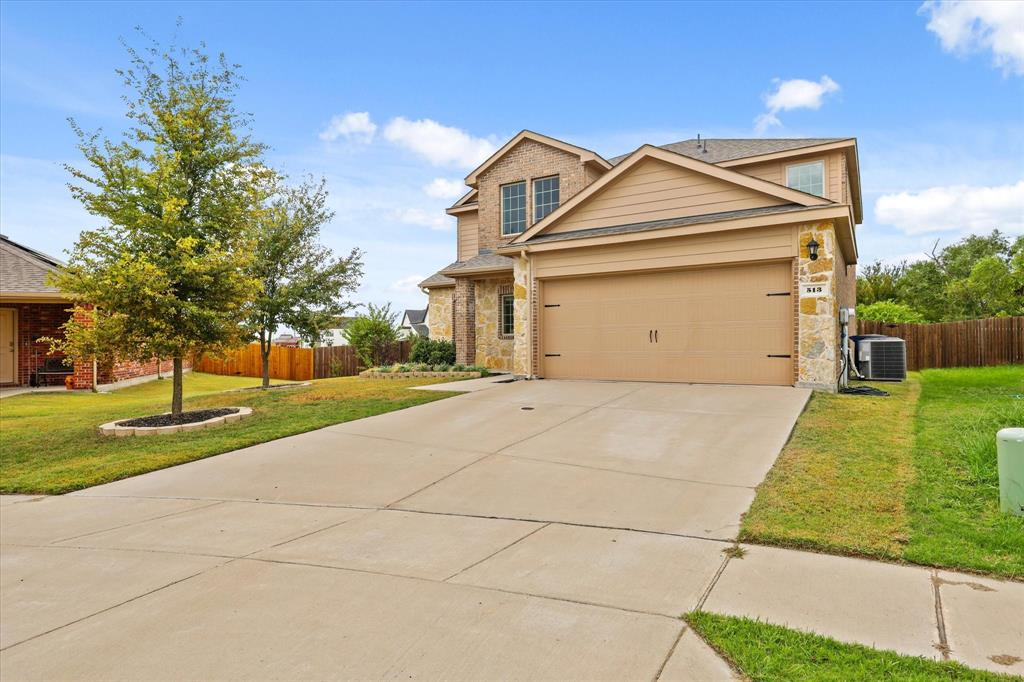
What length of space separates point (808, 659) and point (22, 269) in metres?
23.5

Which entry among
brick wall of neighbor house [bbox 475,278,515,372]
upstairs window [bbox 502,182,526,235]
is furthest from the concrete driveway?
upstairs window [bbox 502,182,526,235]

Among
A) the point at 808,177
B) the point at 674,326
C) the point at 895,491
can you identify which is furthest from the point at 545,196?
the point at 895,491

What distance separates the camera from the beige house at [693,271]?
10430mm

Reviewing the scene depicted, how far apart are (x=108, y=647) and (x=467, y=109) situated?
652 inches

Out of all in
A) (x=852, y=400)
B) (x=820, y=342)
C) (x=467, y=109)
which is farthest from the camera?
(x=467, y=109)

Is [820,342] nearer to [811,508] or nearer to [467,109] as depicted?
[811,508]

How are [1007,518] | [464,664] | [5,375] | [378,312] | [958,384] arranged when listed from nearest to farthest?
[464,664] < [1007,518] < [958,384] < [5,375] < [378,312]

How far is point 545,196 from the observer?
56.7ft

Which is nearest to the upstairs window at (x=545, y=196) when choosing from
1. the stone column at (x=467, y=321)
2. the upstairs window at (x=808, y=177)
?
the stone column at (x=467, y=321)

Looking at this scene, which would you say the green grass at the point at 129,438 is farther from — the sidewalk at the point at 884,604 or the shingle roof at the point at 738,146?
the shingle roof at the point at 738,146

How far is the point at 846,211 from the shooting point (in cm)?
1024

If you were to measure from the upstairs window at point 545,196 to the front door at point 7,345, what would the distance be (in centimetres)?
1699

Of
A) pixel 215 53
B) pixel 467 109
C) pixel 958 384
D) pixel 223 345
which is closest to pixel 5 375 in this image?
pixel 223 345

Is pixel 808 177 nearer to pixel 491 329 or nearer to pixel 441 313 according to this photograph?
pixel 491 329
